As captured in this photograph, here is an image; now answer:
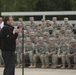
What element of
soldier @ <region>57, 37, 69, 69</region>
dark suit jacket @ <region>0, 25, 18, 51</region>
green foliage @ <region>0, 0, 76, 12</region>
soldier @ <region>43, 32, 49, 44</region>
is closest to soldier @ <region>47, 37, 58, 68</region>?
soldier @ <region>57, 37, 69, 69</region>

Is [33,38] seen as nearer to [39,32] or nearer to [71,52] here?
[39,32]

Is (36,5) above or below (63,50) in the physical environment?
above

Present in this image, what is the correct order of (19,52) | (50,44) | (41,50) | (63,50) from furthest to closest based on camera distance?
(19,52), (41,50), (50,44), (63,50)

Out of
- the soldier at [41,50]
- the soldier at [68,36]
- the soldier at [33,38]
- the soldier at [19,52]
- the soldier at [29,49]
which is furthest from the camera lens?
the soldier at [19,52]

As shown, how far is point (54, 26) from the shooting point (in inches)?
717

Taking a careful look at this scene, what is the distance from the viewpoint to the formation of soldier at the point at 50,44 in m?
17.1

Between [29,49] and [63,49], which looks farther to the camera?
[29,49]

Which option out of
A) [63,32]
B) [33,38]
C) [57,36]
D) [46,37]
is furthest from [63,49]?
[33,38]

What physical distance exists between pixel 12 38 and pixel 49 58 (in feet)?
17.4

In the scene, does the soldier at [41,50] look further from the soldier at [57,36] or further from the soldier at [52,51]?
the soldier at [57,36]

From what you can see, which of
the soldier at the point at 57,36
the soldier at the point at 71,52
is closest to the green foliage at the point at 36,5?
the soldier at the point at 57,36

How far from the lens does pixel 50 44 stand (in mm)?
17297

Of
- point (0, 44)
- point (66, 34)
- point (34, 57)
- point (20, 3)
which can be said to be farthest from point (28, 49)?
point (20, 3)

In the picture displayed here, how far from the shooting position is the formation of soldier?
56.0 feet
